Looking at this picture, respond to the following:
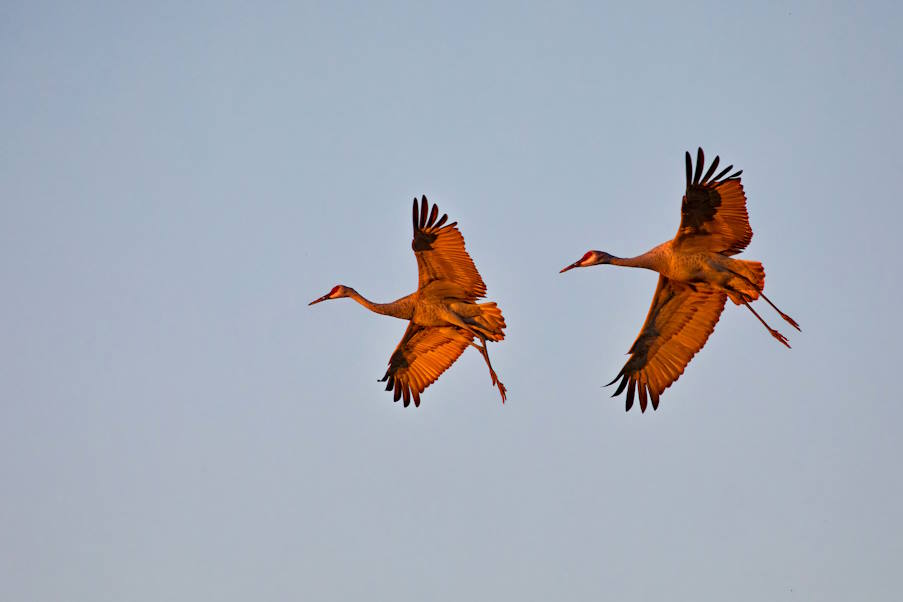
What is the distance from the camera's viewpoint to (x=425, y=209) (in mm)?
25688

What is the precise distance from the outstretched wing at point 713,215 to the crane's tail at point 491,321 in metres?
3.83

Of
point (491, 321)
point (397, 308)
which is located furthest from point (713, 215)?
point (397, 308)

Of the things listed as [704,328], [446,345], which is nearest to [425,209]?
[446,345]

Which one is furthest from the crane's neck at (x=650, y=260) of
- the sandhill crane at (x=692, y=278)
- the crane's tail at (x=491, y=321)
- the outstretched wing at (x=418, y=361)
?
the outstretched wing at (x=418, y=361)

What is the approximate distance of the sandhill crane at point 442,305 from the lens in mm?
25719

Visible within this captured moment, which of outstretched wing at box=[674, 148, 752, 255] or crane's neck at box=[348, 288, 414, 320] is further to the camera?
crane's neck at box=[348, 288, 414, 320]

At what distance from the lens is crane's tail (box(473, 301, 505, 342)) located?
26.3 m

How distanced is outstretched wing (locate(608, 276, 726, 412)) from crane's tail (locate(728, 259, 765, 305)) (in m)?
1.01

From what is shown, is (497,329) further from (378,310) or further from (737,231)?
(737,231)

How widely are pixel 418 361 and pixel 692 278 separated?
20.6 feet

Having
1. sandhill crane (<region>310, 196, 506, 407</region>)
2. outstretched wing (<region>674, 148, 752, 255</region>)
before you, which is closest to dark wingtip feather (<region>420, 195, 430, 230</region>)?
sandhill crane (<region>310, 196, 506, 407</region>)

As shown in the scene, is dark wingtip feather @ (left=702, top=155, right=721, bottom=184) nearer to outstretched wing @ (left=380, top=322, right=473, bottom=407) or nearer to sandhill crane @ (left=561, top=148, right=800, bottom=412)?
sandhill crane @ (left=561, top=148, right=800, bottom=412)

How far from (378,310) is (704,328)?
6.01 metres

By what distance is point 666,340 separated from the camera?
984 inches
